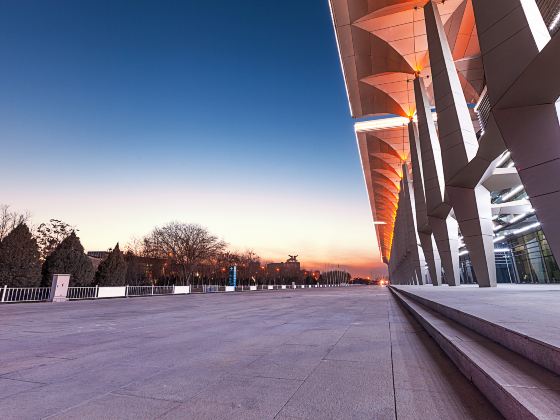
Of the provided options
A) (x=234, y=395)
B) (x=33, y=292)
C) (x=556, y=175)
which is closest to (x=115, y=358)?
(x=234, y=395)

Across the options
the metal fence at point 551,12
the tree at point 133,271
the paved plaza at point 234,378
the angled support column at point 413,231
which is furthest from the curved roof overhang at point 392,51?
the tree at point 133,271

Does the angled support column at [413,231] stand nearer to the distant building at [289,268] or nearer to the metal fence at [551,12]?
the metal fence at [551,12]

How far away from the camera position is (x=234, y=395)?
2.72m

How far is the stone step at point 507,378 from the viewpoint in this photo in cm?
200

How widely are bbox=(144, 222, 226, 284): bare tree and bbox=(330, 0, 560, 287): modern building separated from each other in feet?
89.2

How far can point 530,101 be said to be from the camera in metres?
9.55

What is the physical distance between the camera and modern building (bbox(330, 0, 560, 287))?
9.47 m

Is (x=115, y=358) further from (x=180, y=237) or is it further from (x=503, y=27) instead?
(x=180, y=237)

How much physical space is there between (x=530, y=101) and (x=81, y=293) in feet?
83.2

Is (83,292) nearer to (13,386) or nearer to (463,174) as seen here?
(13,386)

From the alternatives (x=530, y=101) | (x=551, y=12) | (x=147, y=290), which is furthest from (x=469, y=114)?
(x=147, y=290)

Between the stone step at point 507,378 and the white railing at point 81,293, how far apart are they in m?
22.2

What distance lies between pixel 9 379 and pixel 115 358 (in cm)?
108

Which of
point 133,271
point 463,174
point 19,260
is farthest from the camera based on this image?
point 133,271
